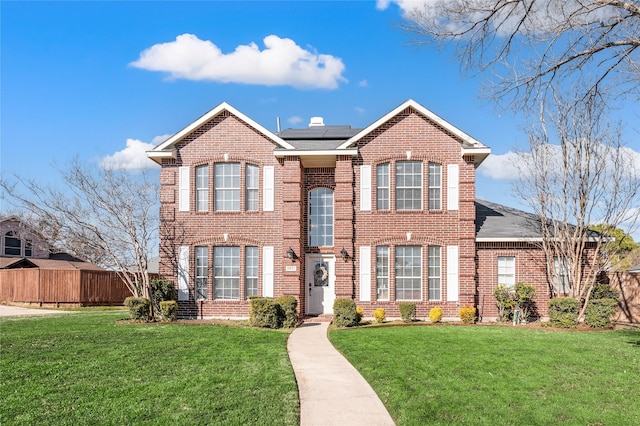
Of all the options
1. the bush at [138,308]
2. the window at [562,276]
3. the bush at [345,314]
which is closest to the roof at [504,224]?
the window at [562,276]

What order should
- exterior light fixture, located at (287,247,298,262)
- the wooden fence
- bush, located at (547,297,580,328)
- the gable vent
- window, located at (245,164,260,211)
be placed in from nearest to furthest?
1. bush, located at (547,297,580,328)
2. exterior light fixture, located at (287,247,298,262)
3. window, located at (245,164,260,211)
4. the gable vent
5. the wooden fence

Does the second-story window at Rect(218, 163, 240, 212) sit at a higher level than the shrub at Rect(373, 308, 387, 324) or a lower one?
higher

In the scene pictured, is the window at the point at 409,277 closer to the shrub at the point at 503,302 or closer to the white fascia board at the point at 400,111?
the shrub at the point at 503,302

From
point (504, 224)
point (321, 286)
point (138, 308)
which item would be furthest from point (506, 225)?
point (138, 308)

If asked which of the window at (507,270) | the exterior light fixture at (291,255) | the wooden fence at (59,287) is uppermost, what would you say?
the exterior light fixture at (291,255)

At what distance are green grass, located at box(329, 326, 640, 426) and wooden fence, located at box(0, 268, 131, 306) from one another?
20.8 metres

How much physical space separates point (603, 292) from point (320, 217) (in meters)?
9.96

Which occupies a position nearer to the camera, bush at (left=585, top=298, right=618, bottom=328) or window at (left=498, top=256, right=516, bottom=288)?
bush at (left=585, top=298, right=618, bottom=328)

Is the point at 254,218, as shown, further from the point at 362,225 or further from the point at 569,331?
the point at 569,331

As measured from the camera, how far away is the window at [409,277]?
19875 millimetres

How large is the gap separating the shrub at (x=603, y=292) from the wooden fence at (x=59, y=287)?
2552 cm

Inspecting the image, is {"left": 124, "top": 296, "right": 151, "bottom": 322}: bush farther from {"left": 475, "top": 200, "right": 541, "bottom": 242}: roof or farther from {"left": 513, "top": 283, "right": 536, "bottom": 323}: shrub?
{"left": 513, "top": 283, "right": 536, "bottom": 323}: shrub

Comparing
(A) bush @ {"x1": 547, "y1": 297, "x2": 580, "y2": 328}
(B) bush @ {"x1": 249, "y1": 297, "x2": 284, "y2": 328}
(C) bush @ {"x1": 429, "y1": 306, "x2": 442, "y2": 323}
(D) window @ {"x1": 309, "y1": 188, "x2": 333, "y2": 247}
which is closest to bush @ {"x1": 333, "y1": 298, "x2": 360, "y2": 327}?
(B) bush @ {"x1": 249, "y1": 297, "x2": 284, "y2": 328}

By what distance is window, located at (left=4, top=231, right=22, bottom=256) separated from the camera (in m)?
41.9
